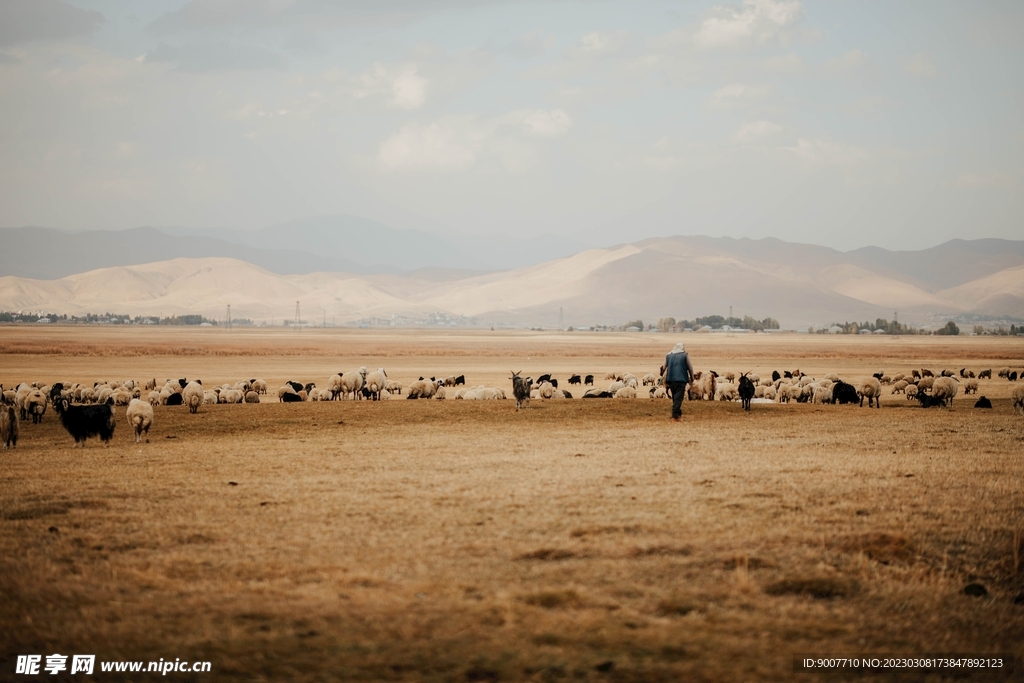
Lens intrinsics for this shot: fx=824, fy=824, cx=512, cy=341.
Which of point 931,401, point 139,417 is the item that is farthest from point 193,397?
point 931,401

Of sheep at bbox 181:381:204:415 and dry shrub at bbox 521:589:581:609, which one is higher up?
sheep at bbox 181:381:204:415

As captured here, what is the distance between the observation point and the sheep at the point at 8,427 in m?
17.4

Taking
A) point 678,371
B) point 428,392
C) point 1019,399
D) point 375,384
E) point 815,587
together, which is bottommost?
point 815,587

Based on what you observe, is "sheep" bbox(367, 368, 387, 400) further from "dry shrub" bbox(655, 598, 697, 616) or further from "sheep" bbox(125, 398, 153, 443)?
"dry shrub" bbox(655, 598, 697, 616)

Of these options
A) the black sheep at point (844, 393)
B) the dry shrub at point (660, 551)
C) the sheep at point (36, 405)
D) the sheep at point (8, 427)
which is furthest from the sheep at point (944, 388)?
the sheep at point (36, 405)

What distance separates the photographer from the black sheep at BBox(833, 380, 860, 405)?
104 ft

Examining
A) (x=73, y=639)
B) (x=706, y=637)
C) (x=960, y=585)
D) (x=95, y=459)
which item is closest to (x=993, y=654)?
(x=960, y=585)

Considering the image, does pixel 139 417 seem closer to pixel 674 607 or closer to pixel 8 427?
pixel 8 427

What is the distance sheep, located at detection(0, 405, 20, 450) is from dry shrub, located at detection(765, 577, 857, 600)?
16.4 meters

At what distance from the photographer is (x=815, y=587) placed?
293 inches

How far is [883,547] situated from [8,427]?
671 inches

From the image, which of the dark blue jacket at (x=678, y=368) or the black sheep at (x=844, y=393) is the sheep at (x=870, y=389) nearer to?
the black sheep at (x=844, y=393)

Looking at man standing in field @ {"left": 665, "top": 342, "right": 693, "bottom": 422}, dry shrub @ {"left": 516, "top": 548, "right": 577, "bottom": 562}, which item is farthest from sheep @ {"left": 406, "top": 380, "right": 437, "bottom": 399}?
dry shrub @ {"left": 516, "top": 548, "right": 577, "bottom": 562}

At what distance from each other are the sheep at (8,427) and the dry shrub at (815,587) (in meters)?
16.4
